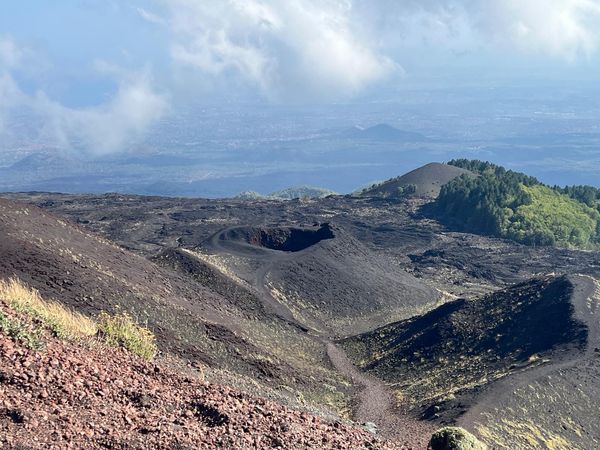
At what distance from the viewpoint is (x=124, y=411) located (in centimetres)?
1189

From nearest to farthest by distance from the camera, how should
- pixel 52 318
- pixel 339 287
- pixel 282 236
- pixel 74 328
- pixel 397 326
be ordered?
pixel 52 318 < pixel 74 328 < pixel 397 326 < pixel 339 287 < pixel 282 236

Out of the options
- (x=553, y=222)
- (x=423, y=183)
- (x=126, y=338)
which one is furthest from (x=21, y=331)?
(x=423, y=183)

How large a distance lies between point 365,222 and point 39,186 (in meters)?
117

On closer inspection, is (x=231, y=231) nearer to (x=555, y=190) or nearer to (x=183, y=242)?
(x=183, y=242)

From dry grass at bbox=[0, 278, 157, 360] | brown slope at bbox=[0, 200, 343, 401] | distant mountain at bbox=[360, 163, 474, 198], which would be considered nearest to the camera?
dry grass at bbox=[0, 278, 157, 360]

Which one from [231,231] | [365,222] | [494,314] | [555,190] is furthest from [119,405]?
[555,190]

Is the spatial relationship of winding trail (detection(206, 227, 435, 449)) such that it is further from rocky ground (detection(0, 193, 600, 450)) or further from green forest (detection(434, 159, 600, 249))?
green forest (detection(434, 159, 600, 249))

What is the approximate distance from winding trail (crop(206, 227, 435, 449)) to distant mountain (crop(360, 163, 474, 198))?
41500mm

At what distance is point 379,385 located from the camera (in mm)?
30359

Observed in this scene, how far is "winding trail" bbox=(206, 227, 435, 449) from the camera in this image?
72.8 ft

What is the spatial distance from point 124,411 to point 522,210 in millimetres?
67883

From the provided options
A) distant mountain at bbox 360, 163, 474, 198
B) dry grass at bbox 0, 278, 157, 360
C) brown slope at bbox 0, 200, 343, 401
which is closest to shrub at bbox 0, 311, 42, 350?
dry grass at bbox 0, 278, 157, 360

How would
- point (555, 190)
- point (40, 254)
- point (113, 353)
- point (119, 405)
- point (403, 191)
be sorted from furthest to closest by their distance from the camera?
1. point (403, 191)
2. point (555, 190)
3. point (40, 254)
4. point (113, 353)
5. point (119, 405)

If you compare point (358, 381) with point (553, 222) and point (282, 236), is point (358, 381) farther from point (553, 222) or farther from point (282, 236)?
point (553, 222)
